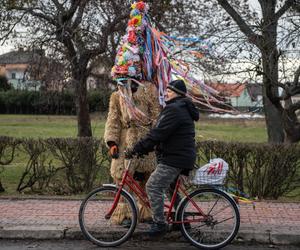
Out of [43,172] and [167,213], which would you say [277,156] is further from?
[43,172]

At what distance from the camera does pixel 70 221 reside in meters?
7.13

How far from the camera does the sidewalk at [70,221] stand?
652 centimetres

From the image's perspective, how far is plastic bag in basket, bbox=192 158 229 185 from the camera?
6008mm

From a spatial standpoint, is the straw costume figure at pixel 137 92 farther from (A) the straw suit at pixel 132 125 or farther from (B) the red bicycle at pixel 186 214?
(B) the red bicycle at pixel 186 214

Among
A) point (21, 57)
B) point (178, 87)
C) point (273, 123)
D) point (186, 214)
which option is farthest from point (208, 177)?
point (21, 57)

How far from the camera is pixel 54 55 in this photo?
1359 centimetres

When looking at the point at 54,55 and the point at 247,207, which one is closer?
the point at 247,207

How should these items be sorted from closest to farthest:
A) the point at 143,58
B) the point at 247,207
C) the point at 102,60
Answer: the point at 143,58, the point at 247,207, the point at 102,60

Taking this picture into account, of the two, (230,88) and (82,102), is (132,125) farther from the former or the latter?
(82,102)

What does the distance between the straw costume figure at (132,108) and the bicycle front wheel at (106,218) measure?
44 mm

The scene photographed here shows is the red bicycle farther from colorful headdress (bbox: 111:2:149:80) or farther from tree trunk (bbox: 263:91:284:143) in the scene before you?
tree trunk (bbox: 263:91:284:143)

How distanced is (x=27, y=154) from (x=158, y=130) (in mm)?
4572

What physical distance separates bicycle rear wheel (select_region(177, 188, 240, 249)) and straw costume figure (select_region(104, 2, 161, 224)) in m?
0.78

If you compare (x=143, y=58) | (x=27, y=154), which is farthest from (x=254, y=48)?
(x=27, y=154)
